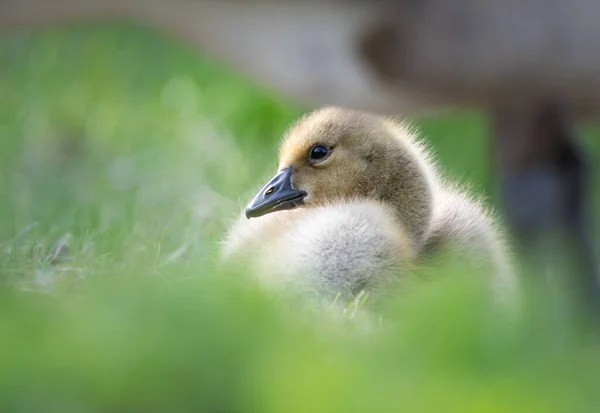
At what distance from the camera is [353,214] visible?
2445 millimetres

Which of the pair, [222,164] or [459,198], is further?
[222,164]

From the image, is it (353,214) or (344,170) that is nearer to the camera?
(353,214)

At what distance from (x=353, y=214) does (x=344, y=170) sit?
24 cm

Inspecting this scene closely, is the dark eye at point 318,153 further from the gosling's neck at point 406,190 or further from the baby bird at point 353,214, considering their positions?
the gosling's neck at point 406,190

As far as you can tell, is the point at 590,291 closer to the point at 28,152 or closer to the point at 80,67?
the point at 28,152

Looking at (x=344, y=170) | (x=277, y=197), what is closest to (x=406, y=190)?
(x=344, y=170)

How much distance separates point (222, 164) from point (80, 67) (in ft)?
4.42

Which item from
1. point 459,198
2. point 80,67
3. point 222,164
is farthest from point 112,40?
point 459,198

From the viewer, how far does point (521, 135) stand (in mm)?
2736

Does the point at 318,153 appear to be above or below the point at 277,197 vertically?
above

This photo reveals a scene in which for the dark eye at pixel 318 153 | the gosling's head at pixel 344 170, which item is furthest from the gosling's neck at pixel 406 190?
the dark eye at pixel 318 153

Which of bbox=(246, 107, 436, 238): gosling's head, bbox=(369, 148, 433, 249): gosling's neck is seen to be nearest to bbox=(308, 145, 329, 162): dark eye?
bbox=(246, 107, 436, 238): gosling's head

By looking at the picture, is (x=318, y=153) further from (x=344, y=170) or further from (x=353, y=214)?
(x=353, y=214)

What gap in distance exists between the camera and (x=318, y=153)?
271cm
